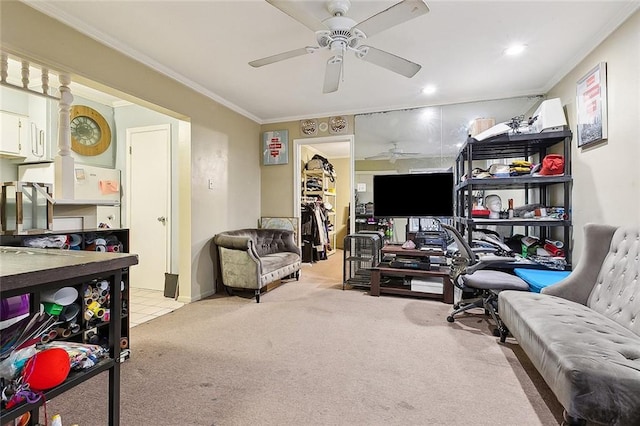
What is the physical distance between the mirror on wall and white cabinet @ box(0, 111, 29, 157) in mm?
4022

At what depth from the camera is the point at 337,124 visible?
179 inches

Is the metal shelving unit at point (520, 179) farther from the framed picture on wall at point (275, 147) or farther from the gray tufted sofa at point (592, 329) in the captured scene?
the framed picture on wall at point (275, 147)

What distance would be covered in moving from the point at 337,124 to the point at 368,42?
191cm

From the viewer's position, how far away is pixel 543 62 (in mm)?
2961

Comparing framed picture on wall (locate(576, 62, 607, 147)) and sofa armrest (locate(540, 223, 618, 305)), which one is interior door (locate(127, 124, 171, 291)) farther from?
framed picture on wall (locate(576, 62, 607, 147))

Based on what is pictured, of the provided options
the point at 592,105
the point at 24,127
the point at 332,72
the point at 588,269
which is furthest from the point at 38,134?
the point at 592,105

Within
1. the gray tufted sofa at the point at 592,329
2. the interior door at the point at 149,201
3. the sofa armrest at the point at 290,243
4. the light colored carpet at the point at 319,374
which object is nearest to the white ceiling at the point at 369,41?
the interior door at the point at 149,201

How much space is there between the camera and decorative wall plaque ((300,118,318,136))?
4668 mm

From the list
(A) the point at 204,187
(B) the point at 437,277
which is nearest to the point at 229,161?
(A) the point at 204,187

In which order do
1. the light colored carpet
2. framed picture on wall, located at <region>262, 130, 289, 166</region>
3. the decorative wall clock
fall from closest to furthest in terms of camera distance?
the light colored carpet
the decorative wall clock
framed picture on wall, located at <region>262, 130, 289, 166</region>

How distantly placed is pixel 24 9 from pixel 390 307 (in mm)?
3907

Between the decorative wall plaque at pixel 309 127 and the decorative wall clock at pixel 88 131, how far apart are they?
106 inches

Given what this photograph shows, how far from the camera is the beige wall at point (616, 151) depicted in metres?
2.14

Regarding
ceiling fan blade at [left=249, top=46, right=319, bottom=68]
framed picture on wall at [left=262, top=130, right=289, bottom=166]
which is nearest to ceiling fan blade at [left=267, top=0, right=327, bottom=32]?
ceiling fan blade at [left=249, top=46, right=319, bottom=68]
